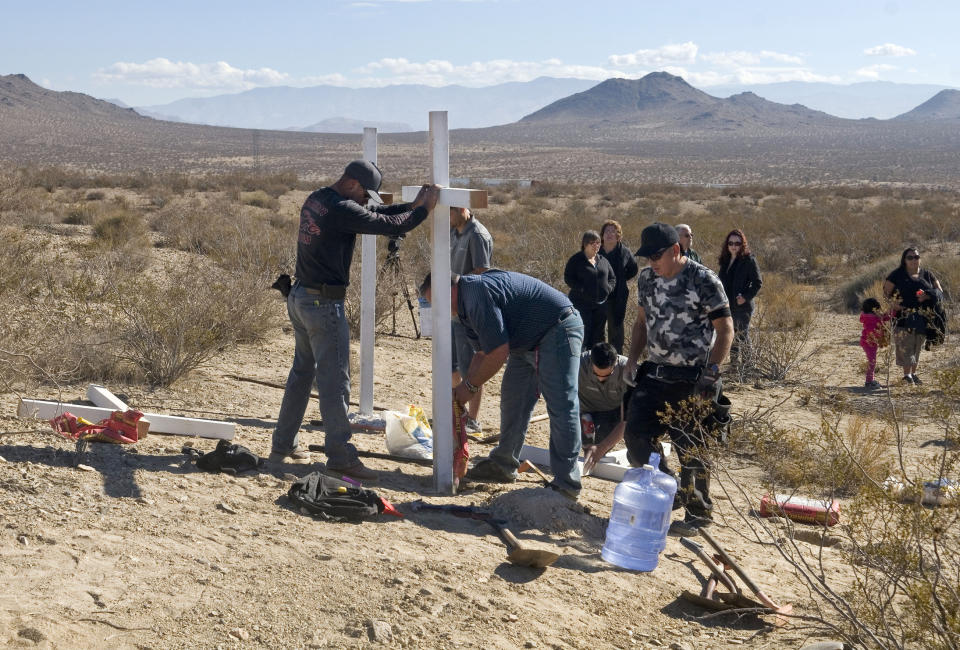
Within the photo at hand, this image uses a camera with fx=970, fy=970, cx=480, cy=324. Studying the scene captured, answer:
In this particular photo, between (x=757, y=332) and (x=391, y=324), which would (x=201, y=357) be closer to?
(x=391, y=324)

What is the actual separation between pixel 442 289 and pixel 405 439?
4.44 feet

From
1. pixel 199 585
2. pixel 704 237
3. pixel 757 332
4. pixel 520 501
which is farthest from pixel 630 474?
pixel 704 237

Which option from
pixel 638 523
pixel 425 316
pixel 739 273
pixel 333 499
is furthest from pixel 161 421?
pixel 739 273

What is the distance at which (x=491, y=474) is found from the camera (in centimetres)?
602

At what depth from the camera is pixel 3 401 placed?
6.27 m

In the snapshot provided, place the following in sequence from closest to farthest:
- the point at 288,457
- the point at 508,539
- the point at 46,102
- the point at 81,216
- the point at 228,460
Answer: the point at 508,539 < the point at 228,460 < the point at 288,457 < the point at 81,216 < the point at 46,102

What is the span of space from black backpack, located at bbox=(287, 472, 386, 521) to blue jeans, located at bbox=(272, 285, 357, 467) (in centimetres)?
47

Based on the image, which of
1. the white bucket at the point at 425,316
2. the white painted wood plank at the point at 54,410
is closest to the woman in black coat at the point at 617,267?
the white bucket at the point at 425,316

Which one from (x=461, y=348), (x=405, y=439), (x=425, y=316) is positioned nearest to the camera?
(x=405, y=439)

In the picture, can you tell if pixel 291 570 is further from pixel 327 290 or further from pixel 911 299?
pixel 911 299

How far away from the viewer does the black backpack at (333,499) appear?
494 centimetres

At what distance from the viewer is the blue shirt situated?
516 cm

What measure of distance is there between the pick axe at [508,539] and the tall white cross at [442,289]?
339 mm

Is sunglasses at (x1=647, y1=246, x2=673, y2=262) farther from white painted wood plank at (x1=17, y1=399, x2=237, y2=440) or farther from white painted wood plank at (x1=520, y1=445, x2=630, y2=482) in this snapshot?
white painted wood plank at (x1=17, y1=399, x2=237, y2=440)
